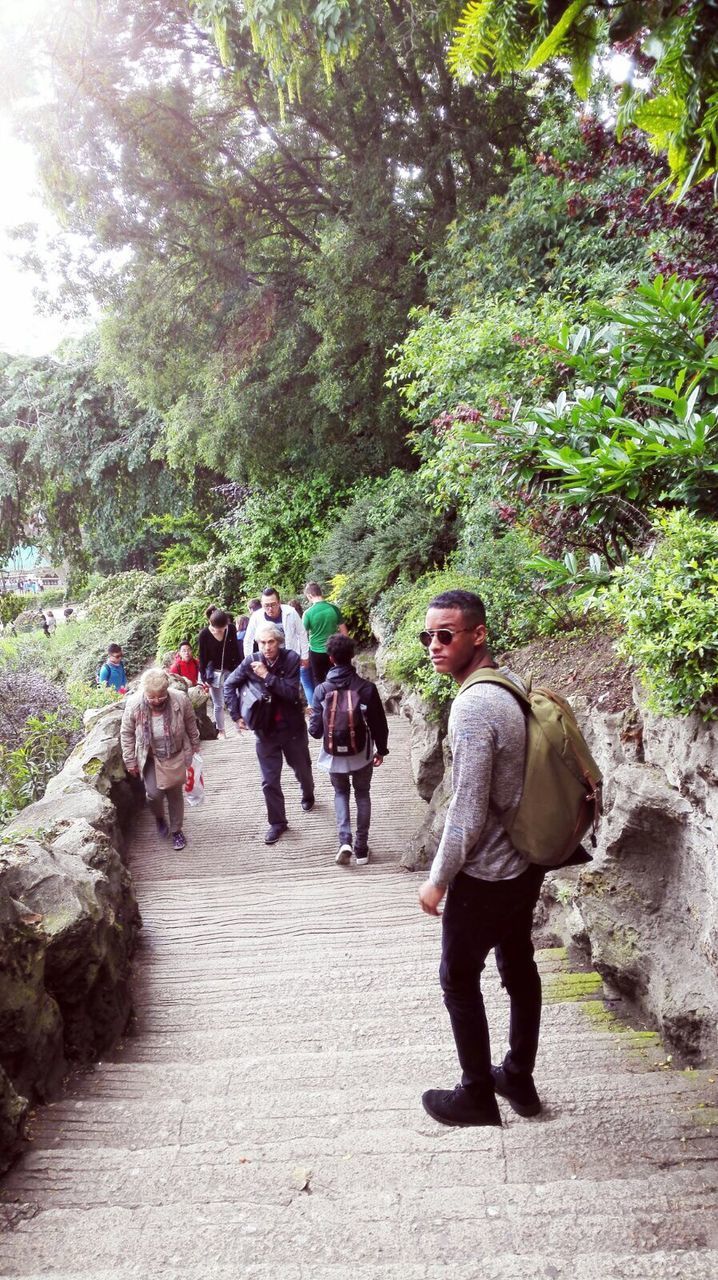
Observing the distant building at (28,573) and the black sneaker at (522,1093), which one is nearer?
the black sneaker at (522,1093)

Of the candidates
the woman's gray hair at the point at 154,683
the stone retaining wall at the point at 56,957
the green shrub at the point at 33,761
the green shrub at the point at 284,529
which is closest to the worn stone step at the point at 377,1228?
the stone retaining wall at the point at 56,957

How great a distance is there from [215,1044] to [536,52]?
4.24 m

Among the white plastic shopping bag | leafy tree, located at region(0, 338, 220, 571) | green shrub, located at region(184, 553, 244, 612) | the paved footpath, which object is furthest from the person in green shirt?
leafy tree, located at region(0, 338, 220, 571)

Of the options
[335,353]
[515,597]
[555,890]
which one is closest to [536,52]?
[555,890]

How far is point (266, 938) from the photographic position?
5707mm

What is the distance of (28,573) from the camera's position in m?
48.1

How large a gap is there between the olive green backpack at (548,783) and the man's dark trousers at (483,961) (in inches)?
5.7

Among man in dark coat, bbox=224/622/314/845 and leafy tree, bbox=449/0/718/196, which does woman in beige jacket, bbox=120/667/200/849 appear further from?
leafy tree, bbox=449/0/718/196

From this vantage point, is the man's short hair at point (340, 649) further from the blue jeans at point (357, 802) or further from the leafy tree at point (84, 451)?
the leafy tree at point (84, 451)

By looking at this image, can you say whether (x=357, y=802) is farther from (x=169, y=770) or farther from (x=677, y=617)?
(x=677, y=617)

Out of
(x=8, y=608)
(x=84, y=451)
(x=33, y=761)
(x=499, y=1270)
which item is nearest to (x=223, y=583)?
(x=84, y=451)

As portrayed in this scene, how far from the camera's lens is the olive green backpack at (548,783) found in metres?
2.71

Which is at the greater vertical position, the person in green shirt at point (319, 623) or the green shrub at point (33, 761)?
the person in green shirt at point (319, 623)

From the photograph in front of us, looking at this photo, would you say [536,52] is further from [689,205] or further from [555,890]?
[689,205]
